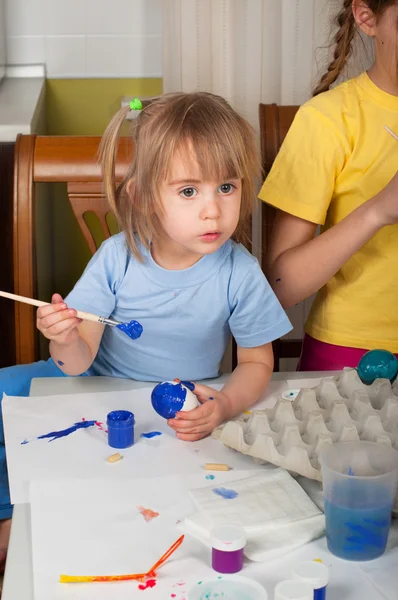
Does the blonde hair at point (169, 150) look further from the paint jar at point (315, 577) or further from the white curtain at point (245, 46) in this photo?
the white curtain at point (245, 46)

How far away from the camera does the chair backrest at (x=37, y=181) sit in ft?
4.63

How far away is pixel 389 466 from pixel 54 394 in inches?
19.8

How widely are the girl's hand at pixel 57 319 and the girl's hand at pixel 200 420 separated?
6.7 inches

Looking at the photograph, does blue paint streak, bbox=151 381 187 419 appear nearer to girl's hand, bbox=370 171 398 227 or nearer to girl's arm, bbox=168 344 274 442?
girl's arm, bbox=168 344 274 442

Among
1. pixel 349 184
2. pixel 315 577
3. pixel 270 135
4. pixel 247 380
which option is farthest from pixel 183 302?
pixel 315 577

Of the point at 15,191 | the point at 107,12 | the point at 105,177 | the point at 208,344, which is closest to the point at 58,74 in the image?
the point at 107,12

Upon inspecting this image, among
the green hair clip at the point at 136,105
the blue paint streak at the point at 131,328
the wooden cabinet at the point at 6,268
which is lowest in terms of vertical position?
the wooden cabinet at the point at 6,268

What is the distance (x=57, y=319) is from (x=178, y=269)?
26 centimetres

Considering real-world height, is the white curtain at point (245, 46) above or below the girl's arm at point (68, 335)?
above

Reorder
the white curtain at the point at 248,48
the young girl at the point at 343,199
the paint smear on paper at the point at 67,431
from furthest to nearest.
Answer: the white curtain at the point at 248,48, the young girl at the point at 343,199, the paint smear on paper at the point at 67,431

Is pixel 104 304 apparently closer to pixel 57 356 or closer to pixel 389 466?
pixel 57 356

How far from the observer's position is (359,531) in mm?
699

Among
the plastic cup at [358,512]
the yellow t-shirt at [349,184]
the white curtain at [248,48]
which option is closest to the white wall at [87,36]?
the white curtain at [248,48]

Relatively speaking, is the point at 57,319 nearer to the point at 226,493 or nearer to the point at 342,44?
the point at 226,493
